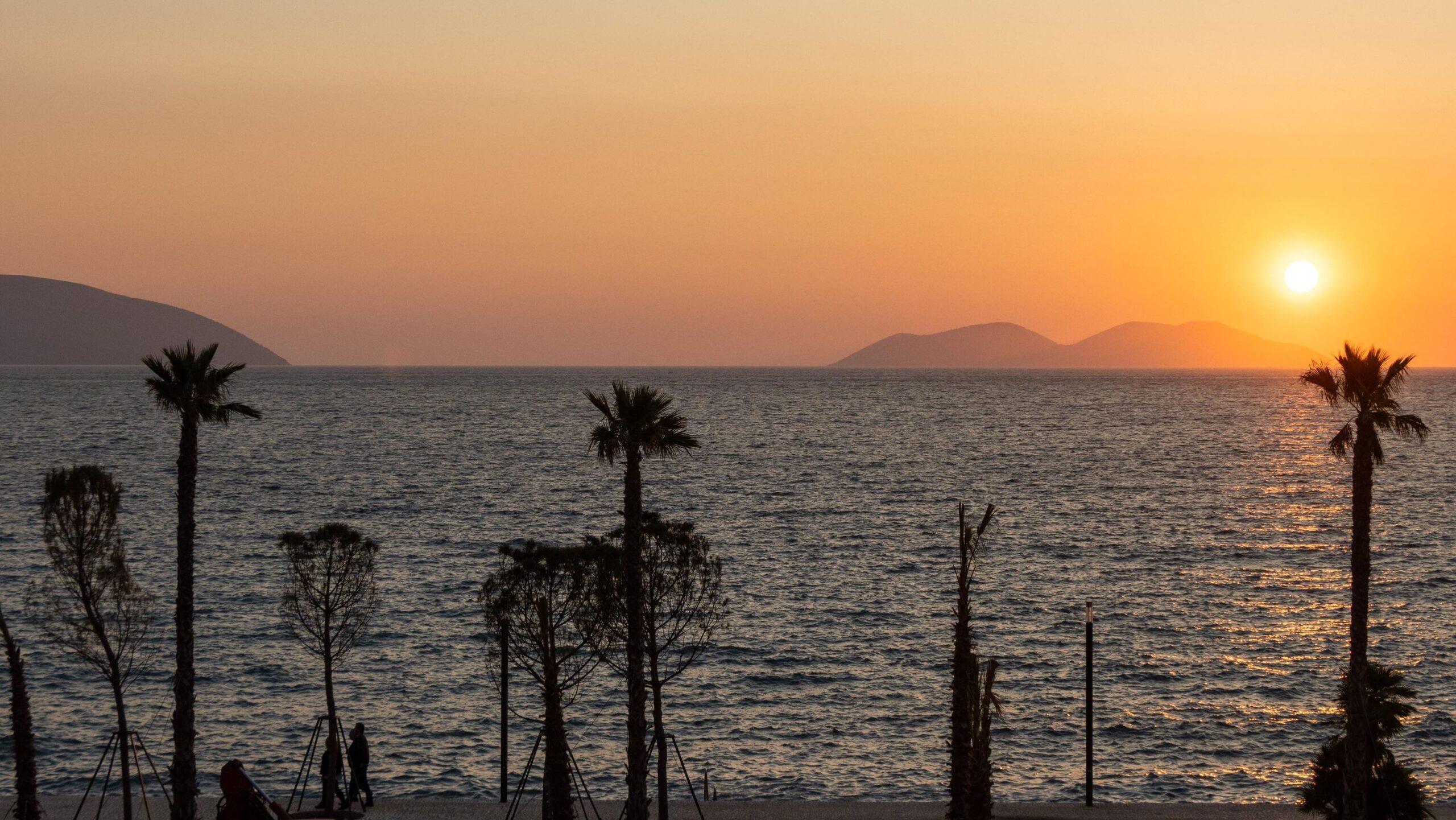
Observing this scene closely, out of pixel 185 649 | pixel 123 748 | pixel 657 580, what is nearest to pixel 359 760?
pixel 123 748

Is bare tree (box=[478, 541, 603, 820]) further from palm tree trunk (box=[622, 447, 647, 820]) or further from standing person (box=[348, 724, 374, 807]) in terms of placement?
standing person (box=[348, 724, 374, 807])

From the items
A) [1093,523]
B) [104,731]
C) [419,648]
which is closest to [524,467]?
[1093,523]

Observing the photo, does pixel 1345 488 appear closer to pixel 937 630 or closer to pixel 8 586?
pixel 937 630

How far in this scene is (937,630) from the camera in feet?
212

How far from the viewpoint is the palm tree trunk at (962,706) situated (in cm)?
3169

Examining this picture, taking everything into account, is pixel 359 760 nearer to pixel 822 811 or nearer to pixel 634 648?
pixel 634 648

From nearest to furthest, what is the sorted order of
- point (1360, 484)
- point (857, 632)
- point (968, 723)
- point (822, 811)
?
1. point (1360, 484)
2. point (968, 723)
3. point (822, 811)
4. point (857, 632)

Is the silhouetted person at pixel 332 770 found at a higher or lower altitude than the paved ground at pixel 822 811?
higher

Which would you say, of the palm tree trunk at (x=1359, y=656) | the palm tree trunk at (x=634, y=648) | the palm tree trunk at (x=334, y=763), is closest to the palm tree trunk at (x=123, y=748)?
the palm tree trunk at (x=334, y=763)

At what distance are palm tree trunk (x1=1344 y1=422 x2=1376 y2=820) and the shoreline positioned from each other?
540cm

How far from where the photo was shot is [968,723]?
3212cm

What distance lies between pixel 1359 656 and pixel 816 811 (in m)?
13.4

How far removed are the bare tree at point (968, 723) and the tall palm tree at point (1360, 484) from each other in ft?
25.1

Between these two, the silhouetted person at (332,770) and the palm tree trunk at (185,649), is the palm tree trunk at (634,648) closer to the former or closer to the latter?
the silhouetted person at (332,770)
